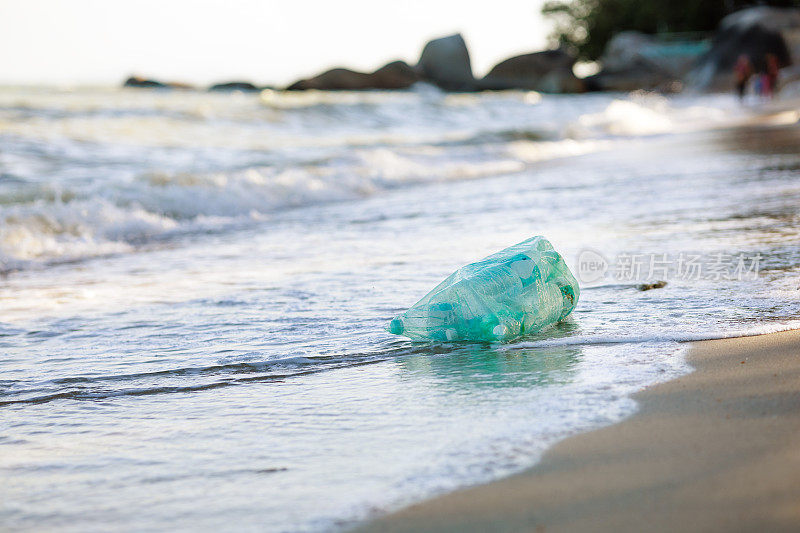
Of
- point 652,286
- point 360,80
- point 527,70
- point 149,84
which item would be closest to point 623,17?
point 527,70

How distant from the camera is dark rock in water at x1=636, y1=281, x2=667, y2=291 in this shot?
386cm

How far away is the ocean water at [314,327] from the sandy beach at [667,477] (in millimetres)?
97

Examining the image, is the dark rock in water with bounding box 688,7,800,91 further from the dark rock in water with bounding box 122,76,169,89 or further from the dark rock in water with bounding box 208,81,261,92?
the dark rock in water with bounding box 122,76,169,89

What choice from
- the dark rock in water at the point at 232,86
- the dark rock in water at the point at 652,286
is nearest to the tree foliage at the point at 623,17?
the dark rock in water at the point at 232,86

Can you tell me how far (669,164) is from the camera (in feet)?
31.9

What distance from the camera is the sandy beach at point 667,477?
175 centimetres

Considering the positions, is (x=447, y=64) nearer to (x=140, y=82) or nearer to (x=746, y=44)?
(x=140, y=82)

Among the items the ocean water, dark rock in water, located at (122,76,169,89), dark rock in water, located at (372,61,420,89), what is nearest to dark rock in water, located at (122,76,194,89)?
dark rock in water, located at (122,76,169,89)

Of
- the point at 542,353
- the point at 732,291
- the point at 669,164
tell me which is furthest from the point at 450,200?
the point at 542,353

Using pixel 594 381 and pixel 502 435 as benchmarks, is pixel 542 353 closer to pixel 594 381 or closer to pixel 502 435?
pixel 594 381

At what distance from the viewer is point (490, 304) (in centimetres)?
317

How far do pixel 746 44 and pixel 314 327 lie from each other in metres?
45.8

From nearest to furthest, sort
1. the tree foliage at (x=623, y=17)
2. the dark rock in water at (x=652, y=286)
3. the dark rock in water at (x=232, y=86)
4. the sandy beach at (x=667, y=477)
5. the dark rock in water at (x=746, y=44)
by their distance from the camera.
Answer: the sandy beach at (x=667, y=477)
the dark rock in water at (x=652, y=286)
the dark rock in water at (x=746, y=44)
the dark rock in water at (x=232, y=86)
the tree foliage at (x=623, y=17)

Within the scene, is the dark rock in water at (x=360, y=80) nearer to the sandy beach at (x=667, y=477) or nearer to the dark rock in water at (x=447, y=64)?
the dark rock in water at (x=447, y=64)
